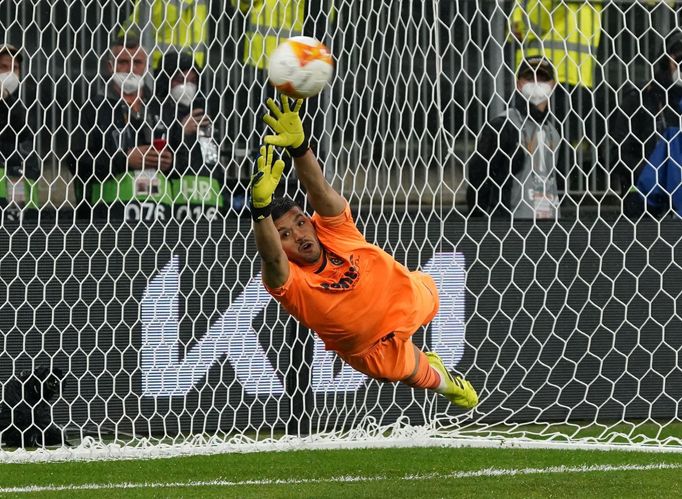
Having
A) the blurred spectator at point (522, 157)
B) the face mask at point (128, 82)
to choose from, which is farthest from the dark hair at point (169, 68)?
the blurred spectator at point (522, 157)

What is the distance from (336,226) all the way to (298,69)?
1.22 meters

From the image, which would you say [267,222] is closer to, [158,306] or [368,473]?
[368,473]

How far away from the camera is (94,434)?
8867 mm

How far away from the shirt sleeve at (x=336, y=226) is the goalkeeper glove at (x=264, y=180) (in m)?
0.91

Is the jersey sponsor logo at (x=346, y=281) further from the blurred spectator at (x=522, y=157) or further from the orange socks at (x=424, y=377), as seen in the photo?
the blurred spectator at (x=522, y=157)

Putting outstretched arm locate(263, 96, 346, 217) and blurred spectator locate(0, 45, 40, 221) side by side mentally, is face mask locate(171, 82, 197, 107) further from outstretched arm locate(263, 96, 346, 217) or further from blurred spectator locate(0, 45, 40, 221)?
outstretched arm locate(263, 96, 346, 217)

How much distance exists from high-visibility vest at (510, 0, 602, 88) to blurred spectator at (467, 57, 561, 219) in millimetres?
130

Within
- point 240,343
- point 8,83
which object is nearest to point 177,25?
point 8,83

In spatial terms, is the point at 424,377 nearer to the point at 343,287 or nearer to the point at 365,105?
the point at 343,287

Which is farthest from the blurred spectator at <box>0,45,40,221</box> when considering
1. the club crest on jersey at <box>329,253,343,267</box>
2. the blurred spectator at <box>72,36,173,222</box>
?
the club crest on jersey at <box>329,253,343,267</box>

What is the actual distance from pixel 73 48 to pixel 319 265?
2.88 metres

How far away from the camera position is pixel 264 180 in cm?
613

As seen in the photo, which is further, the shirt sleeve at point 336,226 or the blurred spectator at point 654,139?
the blurred spectator at point 654,139

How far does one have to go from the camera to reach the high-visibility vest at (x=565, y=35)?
9375 millimetres
